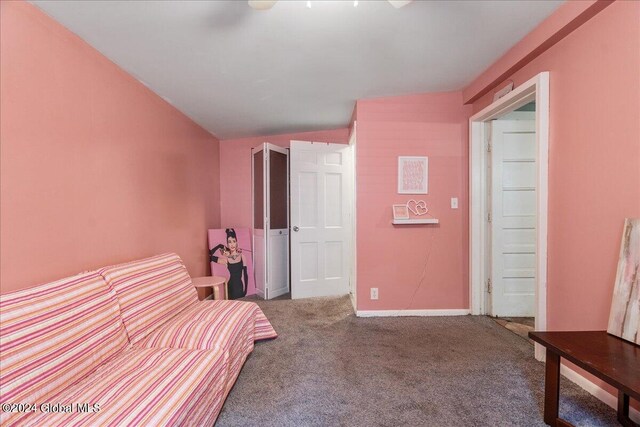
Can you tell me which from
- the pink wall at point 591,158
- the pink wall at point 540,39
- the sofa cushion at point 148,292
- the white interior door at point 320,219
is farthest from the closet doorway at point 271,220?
the pink wall at point 591,158

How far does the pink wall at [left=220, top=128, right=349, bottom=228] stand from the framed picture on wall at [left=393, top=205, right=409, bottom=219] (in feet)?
7.43

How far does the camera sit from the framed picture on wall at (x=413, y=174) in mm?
3131

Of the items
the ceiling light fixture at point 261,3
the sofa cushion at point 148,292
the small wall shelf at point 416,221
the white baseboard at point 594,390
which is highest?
the ceiling light fixture at point 261,3

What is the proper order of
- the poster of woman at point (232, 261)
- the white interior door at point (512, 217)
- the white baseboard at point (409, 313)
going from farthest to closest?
1. the poster of woman at point (232, 261)
2. the white baseboard at point (409, 313)
3. the white interior door at point (512, 217)

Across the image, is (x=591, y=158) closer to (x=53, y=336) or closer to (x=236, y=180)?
(x=53, y=336)

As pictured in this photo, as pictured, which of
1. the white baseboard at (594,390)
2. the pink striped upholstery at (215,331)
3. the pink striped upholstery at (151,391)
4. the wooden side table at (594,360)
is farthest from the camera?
the pink striped upholstery at (215,331)

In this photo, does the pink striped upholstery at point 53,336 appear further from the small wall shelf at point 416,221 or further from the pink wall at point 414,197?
the small wall shelf at point 416,221

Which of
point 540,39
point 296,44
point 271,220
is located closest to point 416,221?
point 540,39

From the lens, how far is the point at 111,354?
1.54 m

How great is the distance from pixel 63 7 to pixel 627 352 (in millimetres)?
3228

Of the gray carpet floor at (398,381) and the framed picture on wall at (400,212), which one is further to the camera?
the framed picture on wall at (400,212)

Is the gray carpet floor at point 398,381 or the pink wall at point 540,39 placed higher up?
the pink wall at point 540,39

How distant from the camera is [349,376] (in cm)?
198

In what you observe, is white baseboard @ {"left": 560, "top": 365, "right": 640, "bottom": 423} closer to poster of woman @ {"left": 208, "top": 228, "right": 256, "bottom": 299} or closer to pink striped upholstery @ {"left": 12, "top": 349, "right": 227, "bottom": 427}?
pink striped upholstery @ {"left": 12, "top": 349, "right": 227, "bottom": 427}
